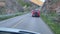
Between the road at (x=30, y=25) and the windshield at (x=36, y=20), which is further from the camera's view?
the windshield at (x=36, y=20)

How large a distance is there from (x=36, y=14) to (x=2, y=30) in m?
48.4

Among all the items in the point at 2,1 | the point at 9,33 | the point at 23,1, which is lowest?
the point at 9,33

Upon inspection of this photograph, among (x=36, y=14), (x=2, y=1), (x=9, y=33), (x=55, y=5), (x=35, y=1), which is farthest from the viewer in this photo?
(x=35, y=1)

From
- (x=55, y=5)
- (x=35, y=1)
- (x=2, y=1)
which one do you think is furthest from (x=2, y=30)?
(x=35, y=1)

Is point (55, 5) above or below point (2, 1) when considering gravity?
below

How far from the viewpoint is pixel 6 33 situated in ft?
14.8

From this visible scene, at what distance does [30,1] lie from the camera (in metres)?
146

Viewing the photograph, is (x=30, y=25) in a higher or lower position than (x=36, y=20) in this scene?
lower

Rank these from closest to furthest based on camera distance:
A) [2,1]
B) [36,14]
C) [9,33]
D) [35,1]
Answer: [9,33]
[36,14]
[2,1]
[35,1]

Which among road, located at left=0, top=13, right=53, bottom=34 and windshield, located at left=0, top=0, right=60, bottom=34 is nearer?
road, located at left=0, top=13, right=53, bottom=34

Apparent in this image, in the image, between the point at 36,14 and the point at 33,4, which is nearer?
the point at 36,14

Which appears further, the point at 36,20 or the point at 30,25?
the point at 36,20

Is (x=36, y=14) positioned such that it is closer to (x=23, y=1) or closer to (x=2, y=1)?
(x=2, y=1)

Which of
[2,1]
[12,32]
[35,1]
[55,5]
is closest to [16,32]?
[12,32]
